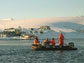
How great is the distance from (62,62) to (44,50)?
1945cm

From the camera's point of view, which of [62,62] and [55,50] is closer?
[62,62]

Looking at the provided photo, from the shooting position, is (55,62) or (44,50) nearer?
(55,62)

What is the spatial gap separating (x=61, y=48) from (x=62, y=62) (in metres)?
19.5

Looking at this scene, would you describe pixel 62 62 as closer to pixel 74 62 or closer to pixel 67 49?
pixel 74 62

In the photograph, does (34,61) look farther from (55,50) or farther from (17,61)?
(55,50)

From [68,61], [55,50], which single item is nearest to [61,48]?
[55,50]

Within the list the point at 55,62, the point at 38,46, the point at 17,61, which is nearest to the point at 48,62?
the point at 55,62

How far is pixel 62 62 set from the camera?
38719mm

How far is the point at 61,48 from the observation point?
58156 mm

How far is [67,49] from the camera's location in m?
58.6

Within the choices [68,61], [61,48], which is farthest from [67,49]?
[68,61]

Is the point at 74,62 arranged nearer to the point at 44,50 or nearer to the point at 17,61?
the point at 17,61

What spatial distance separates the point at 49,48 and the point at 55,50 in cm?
115

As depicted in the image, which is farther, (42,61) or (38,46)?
(38,46)
